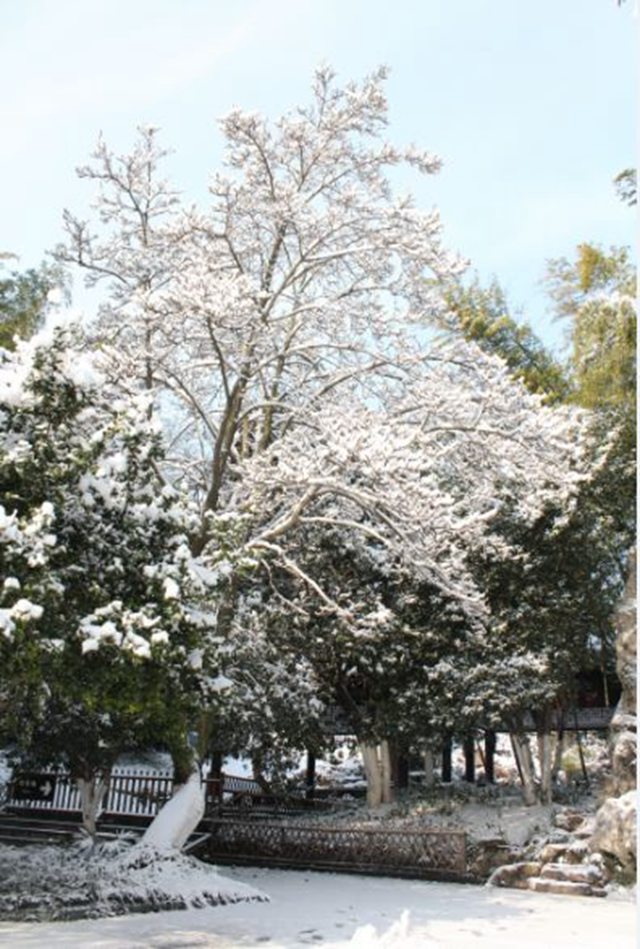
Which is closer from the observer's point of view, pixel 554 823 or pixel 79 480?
pixel 79 480

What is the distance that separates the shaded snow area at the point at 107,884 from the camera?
405 inches

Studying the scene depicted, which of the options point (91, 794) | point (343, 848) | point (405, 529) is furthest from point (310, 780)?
point (405, 529)

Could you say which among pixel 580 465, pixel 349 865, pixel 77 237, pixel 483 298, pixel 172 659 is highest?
pixel 483 298

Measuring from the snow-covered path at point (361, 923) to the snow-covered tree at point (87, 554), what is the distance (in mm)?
2183

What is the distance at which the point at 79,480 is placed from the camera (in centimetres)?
888

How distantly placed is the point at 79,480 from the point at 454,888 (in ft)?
32.0

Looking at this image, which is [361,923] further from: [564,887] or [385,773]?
[385,773]

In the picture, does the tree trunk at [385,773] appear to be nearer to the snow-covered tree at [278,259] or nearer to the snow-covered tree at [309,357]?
the snow-covered tree at [309,357]

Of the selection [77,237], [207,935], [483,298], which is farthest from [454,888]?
[483,298]

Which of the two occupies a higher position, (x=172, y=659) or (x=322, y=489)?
(x=322, y=489)

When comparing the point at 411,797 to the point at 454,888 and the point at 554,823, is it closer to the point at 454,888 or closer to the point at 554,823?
the point at 554,823

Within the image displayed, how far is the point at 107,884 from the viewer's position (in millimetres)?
11148

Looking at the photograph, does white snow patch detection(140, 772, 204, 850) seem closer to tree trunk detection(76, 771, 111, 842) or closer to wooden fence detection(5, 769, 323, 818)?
tree trunk detection(76, 771, 111, 842)

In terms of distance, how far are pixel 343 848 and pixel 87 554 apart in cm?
1016
